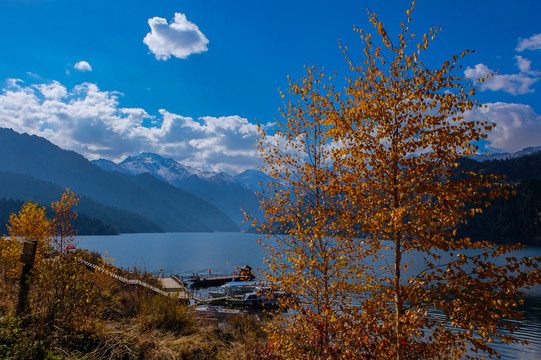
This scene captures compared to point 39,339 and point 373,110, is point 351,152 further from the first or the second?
point 39,339

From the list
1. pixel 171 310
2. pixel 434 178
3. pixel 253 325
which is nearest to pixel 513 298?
pixel 434 178

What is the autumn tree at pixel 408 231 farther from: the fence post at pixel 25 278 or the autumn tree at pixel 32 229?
the autumn tree at pixel 32 229

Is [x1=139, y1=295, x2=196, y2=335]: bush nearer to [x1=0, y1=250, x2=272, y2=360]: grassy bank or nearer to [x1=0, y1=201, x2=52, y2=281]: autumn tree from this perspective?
[x1=0, y1=250, x2=272, y2=360]: grassy bank

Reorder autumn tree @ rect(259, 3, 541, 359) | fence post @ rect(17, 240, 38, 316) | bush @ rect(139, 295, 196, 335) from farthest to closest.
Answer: bush @ rect(139, 295, 196, 335) → fence post @ rect(17, 240, 38, 316) → autumn tree @ rect(259, 3, 541, 359)

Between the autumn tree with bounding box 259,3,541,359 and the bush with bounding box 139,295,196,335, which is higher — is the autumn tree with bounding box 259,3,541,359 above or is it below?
above

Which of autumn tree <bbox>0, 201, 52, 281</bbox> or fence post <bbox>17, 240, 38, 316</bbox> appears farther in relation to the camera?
autumn tree <bbox>0, 201, 52, 281</bbox>

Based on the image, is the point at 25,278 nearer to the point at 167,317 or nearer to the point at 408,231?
the point at 167,317

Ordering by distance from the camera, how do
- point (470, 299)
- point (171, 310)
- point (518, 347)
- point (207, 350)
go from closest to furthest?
point (470, 299) < point (207, 350) < point (171, 310) < point (518, 347)

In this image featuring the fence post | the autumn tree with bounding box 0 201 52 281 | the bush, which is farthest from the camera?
the autumn tree with bounding box 0 201 52 281

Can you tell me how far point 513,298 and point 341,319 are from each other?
316 centimetres

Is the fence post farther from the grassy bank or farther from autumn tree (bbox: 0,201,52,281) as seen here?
autumn tree (bbox: 0,201,52,281)

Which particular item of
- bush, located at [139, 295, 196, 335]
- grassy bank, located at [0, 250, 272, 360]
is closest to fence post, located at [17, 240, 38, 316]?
grassy bank, located at [0, 250, 272, 360]

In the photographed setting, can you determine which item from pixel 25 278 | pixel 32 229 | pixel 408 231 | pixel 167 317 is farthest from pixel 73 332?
pixel 32 229

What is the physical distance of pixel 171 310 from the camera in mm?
13055
